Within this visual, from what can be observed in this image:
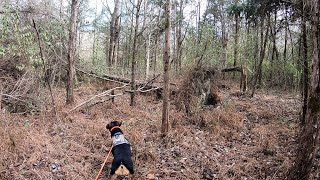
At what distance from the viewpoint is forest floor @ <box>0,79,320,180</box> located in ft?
16.5

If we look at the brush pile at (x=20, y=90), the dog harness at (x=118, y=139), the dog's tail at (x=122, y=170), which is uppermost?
the brush pile at (x=20, y=90)

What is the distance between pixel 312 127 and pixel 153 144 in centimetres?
338

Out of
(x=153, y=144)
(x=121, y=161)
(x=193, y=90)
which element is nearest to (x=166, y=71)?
(x=153, y=144)

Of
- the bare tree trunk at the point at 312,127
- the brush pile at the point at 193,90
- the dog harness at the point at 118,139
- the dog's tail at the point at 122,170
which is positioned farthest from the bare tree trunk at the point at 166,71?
the bare tree trunk at the point at 312,127

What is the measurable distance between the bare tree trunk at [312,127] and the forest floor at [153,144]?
34cm

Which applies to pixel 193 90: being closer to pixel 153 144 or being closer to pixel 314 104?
pixel 153 144

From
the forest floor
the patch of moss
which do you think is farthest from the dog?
the patch of moss

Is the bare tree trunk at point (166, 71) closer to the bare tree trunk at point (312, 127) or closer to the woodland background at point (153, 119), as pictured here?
the woodland background at point (153, 119)

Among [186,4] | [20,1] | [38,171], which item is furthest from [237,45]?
[38,171]

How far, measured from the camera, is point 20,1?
8.45 meters

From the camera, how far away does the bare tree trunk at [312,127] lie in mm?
4152

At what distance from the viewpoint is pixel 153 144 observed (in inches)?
243

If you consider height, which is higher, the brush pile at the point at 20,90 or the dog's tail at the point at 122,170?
the brush pile at the point at 20,90

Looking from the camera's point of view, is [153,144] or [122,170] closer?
[122,170]
